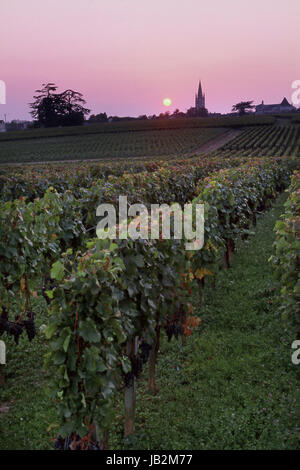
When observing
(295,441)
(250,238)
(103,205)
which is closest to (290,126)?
(250,238)

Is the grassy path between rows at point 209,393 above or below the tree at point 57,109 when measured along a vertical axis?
below

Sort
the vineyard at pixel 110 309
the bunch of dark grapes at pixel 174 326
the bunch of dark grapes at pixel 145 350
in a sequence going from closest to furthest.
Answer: the vineyard at pixel 110 309 → the bunch of dark grapes at pixel 145 350 → the bunch of dark grapes at pixel 174 326

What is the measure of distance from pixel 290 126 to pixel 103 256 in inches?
3155

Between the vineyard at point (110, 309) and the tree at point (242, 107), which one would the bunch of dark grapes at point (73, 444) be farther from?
the tree at point (242, 107)

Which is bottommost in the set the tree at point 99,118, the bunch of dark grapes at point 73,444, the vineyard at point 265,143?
the bunch of dark grapes at point 73,444

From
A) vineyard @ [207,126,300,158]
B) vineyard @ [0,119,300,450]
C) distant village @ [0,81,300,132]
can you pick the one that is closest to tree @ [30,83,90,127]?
Answer: distant village @ [0,81,300,132]

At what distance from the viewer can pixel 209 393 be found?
4922 millimetres

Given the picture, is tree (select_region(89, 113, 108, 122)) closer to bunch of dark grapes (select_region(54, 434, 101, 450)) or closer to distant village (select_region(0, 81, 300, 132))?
distant village (select_region(0, 81, 300, 132))

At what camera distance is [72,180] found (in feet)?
43.5

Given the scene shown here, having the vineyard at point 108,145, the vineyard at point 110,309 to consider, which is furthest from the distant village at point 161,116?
the vineyard at point 110,309

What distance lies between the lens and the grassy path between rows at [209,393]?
4188 mm

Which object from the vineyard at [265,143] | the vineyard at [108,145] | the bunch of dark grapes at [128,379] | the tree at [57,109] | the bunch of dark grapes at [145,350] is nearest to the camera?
the bunch of dark grapes at [128,379]

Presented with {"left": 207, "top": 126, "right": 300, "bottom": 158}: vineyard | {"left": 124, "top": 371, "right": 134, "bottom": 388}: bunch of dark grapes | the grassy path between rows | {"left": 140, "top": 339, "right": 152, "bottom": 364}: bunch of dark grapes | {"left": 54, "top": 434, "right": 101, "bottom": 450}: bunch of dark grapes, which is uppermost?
{"left": 207, "top": 126, "right": 300, "bottom": 158}: vineyard

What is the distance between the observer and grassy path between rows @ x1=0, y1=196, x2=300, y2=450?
4.19 m
